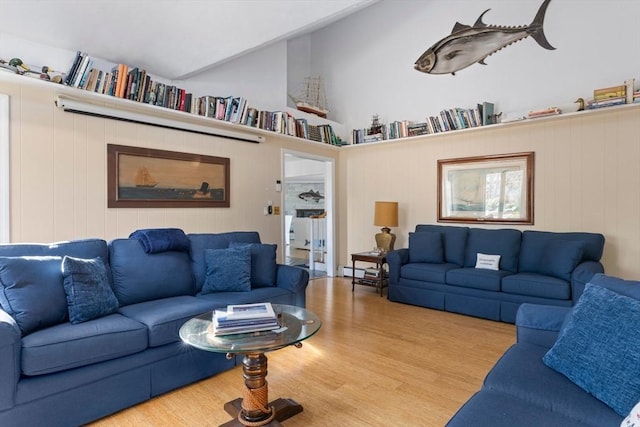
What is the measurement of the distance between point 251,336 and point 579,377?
1.45 meters

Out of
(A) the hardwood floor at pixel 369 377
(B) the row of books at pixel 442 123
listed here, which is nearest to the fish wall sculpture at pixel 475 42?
(B) the row of books at pixel 442 123

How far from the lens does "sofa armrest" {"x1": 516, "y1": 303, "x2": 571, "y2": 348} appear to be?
6.09 feet

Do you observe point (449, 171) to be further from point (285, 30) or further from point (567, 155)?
point (285, 30)

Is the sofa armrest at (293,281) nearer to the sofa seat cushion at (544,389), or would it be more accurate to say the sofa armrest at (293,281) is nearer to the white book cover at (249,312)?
the white book cover at (249,312)

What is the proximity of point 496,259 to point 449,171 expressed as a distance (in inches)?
56.0

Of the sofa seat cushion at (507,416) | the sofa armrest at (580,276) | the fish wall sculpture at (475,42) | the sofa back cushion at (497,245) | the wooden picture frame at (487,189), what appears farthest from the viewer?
the wooden picture frame at (487,189)

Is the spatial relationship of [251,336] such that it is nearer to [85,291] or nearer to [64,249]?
[85,291]

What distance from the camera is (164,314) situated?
2.32 meters

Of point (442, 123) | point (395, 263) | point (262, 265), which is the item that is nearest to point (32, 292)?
point (262, 265)

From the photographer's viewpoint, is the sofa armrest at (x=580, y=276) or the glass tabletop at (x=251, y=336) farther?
the sofa armrest at (x=580, y=276)

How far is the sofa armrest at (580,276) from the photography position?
128 inches

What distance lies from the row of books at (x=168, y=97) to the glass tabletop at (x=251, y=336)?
2418 mm

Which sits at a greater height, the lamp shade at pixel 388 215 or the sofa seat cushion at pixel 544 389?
the lamp shade at pixel 388 215

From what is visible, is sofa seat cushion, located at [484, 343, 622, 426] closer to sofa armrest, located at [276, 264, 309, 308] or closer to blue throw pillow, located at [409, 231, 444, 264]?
sofa armrest, located at [276, 264, 309, 308]
